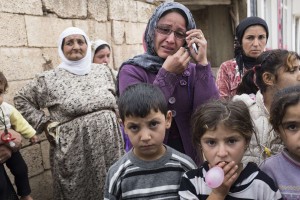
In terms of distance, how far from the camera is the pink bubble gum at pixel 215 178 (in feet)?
4.22

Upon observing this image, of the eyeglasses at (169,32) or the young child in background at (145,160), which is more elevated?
the eyeglasses at (169,32)

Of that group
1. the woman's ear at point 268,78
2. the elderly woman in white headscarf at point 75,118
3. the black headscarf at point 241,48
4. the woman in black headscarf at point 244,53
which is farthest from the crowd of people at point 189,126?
the black headscarf at point 241,48

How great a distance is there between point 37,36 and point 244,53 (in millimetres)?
2040

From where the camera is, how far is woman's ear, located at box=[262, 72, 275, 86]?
77.9 inches

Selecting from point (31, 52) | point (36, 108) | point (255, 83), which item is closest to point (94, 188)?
point (36, 108)

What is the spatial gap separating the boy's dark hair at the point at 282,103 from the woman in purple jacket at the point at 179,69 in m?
0.35

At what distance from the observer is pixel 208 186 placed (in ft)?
4.49

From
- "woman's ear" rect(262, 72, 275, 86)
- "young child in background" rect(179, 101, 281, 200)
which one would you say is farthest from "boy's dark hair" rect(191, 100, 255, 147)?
"woman's ear" rect(262, 72, 275, 86)

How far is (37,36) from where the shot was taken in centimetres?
343

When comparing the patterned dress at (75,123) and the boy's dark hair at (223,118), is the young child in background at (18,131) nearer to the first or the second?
the patterned dress at (75,123)

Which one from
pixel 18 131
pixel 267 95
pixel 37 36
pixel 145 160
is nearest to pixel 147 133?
pixel 145 160

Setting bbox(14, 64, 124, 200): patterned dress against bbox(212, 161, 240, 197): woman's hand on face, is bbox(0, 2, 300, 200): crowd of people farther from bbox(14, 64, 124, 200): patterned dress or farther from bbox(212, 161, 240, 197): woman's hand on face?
bbox(14, 64, 124, 200): patterned dress

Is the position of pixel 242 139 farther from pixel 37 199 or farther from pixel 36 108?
pixel 37 199

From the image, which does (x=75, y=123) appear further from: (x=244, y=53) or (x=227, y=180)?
(x=227, y=180)
